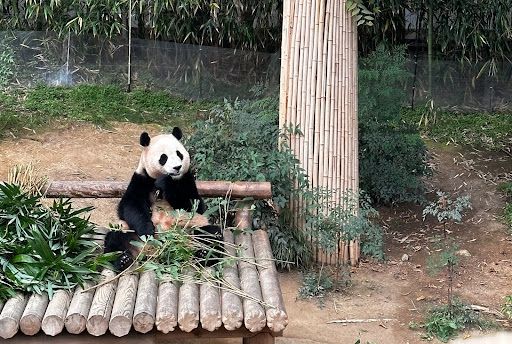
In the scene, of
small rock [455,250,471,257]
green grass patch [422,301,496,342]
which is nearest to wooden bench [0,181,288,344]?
green grass patch [422,301,496,342]

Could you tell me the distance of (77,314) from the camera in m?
3.61

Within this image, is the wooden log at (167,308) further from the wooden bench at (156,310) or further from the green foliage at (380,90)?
the green foliage at (380,90)

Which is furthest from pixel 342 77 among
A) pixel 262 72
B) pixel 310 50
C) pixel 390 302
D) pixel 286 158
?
pixel 262 72

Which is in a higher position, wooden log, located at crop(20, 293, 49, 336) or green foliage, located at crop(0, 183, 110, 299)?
green foliage, located at crop(0, 183, 110, 299)

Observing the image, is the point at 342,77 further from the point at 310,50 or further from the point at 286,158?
the point at 286,158

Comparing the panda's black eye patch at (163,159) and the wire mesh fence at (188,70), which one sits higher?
the wire mesh fence at (188,70)

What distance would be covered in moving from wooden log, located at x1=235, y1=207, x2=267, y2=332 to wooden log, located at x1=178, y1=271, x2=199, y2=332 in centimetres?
24

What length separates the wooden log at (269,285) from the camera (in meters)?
3.71

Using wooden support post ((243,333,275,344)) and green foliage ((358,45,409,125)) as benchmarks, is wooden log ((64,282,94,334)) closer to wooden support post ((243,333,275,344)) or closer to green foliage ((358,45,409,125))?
wooden support post ((243,333,275,344))

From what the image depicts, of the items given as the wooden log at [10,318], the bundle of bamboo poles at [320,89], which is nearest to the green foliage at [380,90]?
the bundle of bamboo poles at [320,89]

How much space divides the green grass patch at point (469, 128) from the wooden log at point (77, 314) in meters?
5.37

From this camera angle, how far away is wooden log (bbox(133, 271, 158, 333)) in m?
3.63

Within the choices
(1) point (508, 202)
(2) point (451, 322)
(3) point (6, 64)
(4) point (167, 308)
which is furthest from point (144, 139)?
(3) point (6, 64)

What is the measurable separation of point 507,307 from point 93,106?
530cm
